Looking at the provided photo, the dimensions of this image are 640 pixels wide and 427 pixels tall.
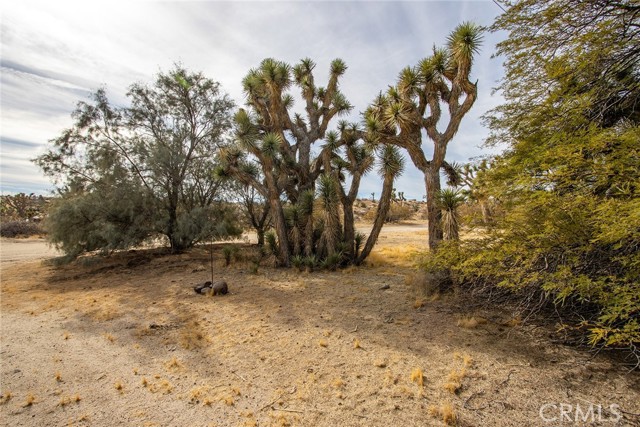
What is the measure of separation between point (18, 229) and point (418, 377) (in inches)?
1277

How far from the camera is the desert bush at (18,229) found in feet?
76.6

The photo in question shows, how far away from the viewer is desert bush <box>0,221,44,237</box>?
2334 centimetres

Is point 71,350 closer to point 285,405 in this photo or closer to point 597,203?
point 285,405

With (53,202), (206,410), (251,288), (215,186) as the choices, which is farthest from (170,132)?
(206,410)

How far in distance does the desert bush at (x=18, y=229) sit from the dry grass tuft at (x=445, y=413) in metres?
30.3

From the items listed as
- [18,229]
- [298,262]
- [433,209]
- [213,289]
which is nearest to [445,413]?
[433,209]

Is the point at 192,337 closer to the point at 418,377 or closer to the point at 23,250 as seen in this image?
the point at 418,377

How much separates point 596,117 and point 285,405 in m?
6.48

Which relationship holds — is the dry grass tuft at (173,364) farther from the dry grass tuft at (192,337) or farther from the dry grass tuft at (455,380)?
the dry grass tuft at (455,380)

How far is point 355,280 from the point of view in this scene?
10586 mm

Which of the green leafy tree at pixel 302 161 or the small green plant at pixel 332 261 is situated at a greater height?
the green leafy tree at pixel 302 161

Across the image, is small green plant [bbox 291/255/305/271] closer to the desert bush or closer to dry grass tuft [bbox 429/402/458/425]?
dry grass tuft [bbox 429/402/458/425]

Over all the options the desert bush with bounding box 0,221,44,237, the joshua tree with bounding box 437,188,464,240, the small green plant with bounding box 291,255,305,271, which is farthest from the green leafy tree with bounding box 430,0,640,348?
the desert bush with bounding box 0,221,44,237

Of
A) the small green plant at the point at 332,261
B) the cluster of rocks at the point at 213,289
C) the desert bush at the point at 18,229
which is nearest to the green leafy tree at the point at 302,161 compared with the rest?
the small green plant at the point at 332,261
